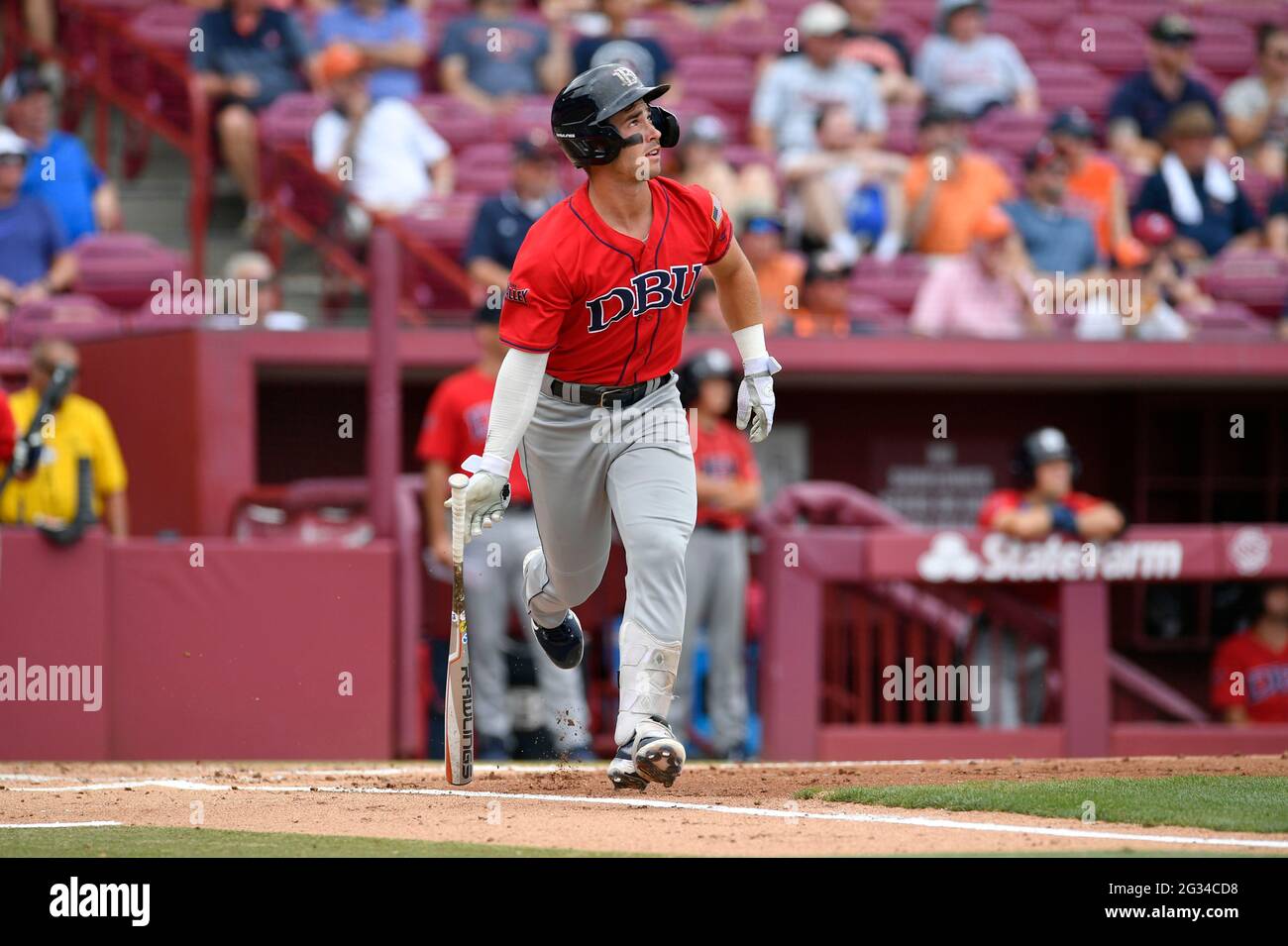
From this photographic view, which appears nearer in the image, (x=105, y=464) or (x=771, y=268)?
(x=105, y=464)

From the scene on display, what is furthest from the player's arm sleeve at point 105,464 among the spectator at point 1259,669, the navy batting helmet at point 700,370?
the spectator at point 1259,669

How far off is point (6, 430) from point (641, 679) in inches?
155

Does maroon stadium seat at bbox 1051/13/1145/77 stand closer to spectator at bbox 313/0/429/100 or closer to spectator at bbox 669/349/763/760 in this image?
spectator at bbox 313/0/429/100

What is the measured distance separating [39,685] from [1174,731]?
17.7ft

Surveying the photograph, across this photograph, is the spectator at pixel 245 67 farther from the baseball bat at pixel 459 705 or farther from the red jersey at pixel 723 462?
the baseball bat at pixel 459 705

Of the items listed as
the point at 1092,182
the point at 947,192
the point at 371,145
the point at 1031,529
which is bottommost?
the point at 1031,529

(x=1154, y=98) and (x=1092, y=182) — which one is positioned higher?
(x=1154, y=98)

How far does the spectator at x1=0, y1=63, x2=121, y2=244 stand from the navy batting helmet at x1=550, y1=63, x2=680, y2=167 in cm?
574

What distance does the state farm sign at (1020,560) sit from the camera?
9.48 m

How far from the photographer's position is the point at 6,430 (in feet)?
28.0

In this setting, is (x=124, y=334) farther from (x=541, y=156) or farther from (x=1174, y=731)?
(x=1174, y=731)

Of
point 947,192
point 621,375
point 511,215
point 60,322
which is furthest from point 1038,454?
point 60,322

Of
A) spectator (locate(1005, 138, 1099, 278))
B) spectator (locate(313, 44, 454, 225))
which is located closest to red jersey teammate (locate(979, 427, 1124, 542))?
spectator (locate(1005, 138, 1099, 278))

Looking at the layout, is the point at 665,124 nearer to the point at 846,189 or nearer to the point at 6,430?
the point at 6,430
